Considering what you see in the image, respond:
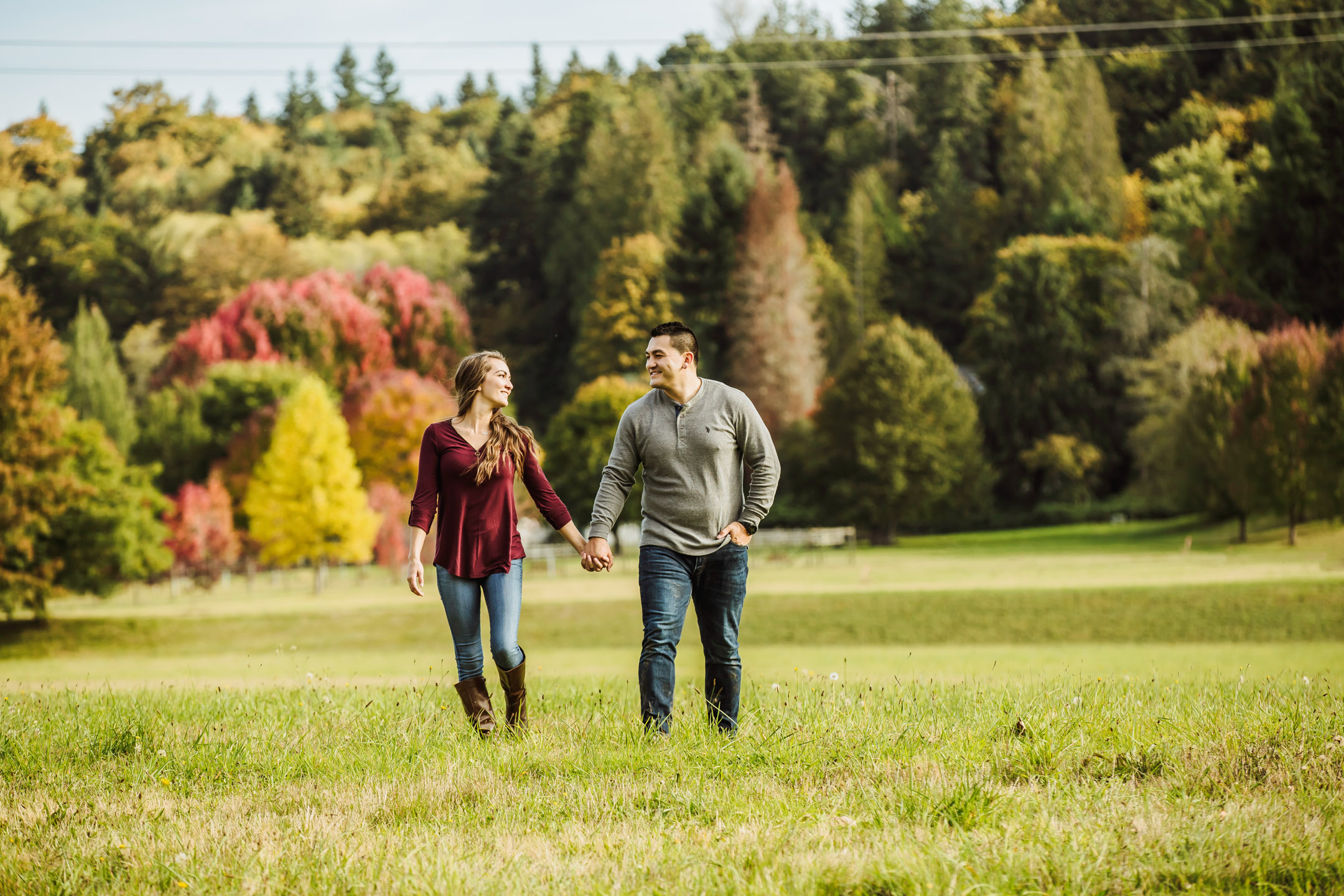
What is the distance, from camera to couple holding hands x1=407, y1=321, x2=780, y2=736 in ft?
19.2

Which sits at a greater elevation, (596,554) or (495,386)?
(495,386)

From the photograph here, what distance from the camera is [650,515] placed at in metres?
5.95

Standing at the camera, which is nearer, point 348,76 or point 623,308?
point 623,308

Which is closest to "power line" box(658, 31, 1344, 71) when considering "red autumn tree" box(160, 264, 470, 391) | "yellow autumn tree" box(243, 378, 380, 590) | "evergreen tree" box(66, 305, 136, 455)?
"red autumn tree" box(160, 264, 470, 391)

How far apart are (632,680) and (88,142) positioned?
251ft

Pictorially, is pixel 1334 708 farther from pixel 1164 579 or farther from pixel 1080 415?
pixel 1080 415

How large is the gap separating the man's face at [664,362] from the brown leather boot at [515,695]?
159 cm

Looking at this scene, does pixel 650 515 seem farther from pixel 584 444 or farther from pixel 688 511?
pixel 584 444

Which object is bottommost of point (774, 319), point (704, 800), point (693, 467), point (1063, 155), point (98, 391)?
point (704, 800)

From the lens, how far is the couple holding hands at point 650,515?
5855 mm

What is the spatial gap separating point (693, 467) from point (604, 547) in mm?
603

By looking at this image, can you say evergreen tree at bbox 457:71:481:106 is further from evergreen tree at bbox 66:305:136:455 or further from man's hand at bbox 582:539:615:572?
man's hand at bbox 582:539:615:572

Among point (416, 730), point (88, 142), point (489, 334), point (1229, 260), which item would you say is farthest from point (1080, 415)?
point (88, 142)

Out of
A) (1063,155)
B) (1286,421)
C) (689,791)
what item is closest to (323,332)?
(1063,155)
